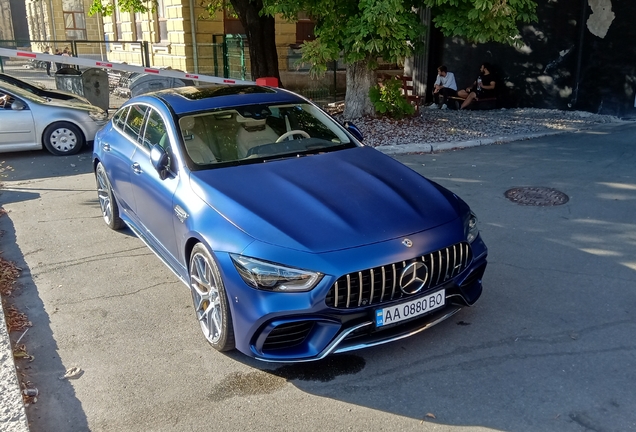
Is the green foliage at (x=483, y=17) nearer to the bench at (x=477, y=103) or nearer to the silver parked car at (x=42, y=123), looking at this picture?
the bench at (x=477, y=103)

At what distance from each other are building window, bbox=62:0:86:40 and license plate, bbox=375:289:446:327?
118ft

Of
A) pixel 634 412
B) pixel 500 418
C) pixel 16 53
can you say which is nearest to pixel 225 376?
pixel 500 418

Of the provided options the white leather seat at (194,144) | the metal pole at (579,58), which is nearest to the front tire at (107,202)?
the white leather seat at (194,144)

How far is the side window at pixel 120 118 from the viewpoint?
630 cm

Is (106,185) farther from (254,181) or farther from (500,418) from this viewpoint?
(500,418)

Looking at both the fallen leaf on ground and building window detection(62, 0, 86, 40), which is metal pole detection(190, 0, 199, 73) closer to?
the fallen leaf on ground

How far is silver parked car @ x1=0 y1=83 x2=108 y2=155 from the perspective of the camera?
1046 centimetres

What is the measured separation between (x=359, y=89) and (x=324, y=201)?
336 inches

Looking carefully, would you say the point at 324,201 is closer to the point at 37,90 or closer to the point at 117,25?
the point at 37,90

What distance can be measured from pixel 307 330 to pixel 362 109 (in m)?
9.18

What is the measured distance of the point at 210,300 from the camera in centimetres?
412

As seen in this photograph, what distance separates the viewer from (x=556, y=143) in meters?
10.3

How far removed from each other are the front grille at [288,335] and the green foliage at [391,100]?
29.0 ft

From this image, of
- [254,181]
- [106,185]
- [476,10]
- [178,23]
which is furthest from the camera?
[178,23]
